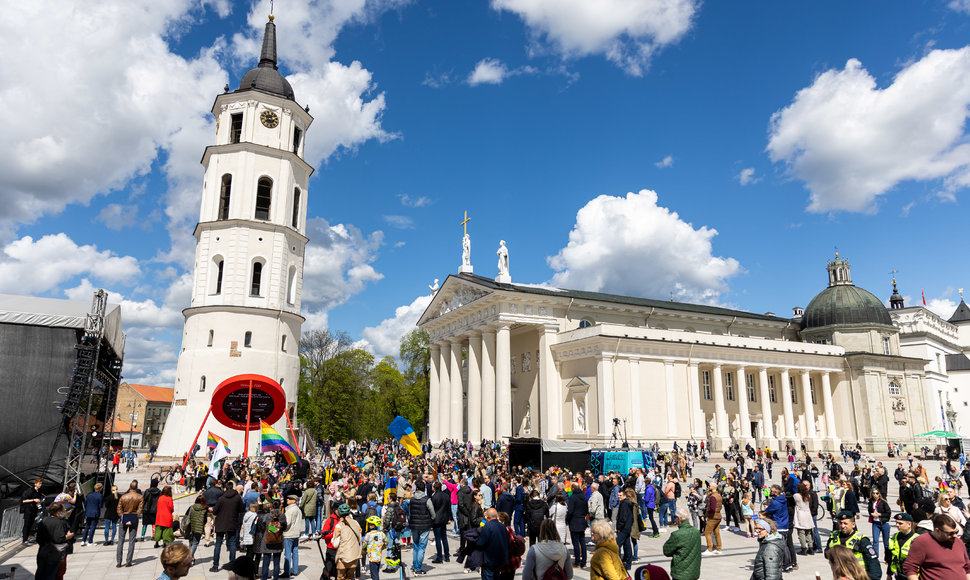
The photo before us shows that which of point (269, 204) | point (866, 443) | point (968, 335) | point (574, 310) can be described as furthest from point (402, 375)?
point (968, 335)

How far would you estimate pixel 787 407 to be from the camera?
47.2 meters

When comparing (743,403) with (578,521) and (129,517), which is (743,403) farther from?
(129,517)

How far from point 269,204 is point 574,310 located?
75.9 feet

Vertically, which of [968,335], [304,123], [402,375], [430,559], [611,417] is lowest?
[430,559]

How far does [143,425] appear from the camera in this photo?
10269 centimetres

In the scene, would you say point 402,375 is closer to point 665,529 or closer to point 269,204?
point 269,204

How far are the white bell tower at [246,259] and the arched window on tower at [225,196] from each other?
60 millimetres

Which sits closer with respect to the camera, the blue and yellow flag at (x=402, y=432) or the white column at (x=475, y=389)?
the blue and yellow flag at (x=402, y=432)

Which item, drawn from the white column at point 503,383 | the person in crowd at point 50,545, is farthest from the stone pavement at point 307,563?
the white column at point 503,383

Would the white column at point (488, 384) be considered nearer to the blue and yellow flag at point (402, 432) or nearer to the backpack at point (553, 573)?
the blue and yellow flag at point (402, 432)

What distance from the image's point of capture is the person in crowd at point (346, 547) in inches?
337

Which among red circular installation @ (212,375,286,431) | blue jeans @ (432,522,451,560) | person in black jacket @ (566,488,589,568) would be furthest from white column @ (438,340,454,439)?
person in black jacket @ (566,488,589,568)

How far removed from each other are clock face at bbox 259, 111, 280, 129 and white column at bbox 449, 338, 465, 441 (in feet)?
69.4

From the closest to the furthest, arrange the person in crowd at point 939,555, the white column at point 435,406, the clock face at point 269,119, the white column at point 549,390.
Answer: the person in crowd at point 939,555, the clock face at point 269,119, the white column at point 549,390, the white column at point 435,406
